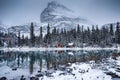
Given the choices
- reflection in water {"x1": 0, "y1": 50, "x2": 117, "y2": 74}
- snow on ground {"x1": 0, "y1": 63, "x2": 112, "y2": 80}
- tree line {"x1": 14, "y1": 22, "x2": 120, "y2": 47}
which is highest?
tree line {"x1": 14, "y1": 22, "x2": 120, "y2": 47}

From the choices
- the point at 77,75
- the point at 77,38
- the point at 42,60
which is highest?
the point at 77,38

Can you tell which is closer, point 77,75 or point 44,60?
point 77,75

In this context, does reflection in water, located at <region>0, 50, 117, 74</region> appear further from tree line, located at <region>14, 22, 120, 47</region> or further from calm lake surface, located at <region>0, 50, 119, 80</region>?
tree line, located at <region>14, 22, 120, 47</region>

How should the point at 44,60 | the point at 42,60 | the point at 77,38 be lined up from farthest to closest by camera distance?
the point at 77,38, the point at 42,60, the point at 44,60

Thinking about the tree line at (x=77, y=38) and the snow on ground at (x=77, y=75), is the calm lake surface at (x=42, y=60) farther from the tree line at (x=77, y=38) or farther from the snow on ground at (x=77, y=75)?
the tree line at (x=77, y=38)

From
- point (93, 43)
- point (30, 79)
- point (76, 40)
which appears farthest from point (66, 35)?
point (30, 79)

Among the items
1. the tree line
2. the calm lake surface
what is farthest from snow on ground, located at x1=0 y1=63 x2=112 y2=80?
the tree line

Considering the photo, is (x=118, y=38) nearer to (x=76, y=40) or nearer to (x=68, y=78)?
(x=76, y=40)

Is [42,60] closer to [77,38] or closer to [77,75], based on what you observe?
[77,75]

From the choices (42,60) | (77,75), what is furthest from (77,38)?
(77,75)

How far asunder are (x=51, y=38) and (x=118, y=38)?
1830 inches

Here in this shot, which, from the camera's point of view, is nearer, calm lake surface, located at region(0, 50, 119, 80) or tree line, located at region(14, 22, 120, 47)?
calm lake surface, located at region(0, 50, 119, 80)

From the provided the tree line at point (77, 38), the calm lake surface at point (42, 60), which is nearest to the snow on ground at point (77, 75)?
the calm lake surface at point (42, 60)

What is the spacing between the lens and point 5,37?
193 meters
